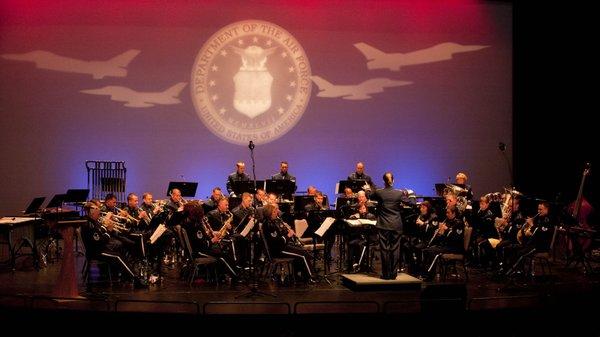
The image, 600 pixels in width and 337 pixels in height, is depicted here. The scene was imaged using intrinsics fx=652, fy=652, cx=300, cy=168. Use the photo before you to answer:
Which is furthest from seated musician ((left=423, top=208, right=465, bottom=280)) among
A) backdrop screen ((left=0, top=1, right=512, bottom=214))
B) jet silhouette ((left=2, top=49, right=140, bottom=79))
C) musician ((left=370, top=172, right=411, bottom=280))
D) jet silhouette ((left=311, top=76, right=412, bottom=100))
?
jet silhouette ((left=2, top=49, right=140, bottom=79))

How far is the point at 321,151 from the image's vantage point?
16344 millimetres

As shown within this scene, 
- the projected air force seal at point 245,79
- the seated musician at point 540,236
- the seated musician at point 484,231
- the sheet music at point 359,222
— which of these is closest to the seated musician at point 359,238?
the sheet music at point 359,222

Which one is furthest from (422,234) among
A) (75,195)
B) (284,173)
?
(75,195)

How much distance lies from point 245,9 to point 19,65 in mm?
5633

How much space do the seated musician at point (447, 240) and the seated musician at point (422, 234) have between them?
21cm

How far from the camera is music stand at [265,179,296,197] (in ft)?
41.5

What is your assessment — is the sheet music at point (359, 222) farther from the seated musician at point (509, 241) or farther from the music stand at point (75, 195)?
the music stand at point (75, 195)

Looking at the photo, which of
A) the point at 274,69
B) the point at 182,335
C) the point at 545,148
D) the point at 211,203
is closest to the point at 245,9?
the point at 274,69

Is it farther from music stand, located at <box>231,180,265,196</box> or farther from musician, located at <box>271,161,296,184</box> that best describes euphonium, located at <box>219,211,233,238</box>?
musician, located at <box>271,161,296,184</box>

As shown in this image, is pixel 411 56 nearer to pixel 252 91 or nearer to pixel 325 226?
pixel 252 91

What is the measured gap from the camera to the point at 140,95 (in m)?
16.0

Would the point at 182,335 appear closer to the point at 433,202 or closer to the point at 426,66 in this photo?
the point at 433,202

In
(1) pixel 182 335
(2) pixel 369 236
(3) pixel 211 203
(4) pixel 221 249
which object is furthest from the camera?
(3) pixel 211 203

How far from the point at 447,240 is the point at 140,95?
339 inches
